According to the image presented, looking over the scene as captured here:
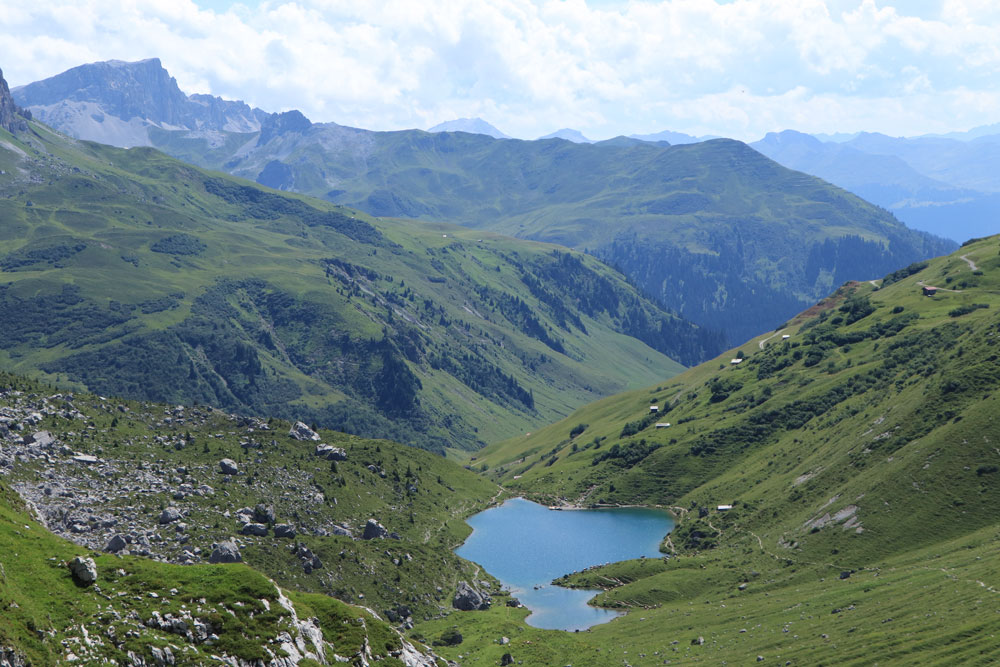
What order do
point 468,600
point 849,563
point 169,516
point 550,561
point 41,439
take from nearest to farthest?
point 169,516 < point 41,439 < point 468,600 < point 849,563 < point 550,561

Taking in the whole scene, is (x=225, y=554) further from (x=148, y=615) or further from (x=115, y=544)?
(x=148, y=615)

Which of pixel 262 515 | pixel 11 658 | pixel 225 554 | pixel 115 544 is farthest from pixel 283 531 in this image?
pixel 11 658

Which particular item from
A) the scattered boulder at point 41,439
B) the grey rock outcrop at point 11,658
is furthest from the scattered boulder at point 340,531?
the grey rock outcrop at point 11,658

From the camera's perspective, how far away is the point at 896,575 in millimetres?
128750

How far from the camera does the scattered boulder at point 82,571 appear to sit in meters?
66.6

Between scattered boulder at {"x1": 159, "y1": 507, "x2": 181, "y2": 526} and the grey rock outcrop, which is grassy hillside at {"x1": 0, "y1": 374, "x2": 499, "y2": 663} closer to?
scattered boulder at {"x1": 159, "y1": 507, "x2": 181, "y2": 526}

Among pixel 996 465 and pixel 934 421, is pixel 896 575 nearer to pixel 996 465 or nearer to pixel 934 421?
pixel 996 465

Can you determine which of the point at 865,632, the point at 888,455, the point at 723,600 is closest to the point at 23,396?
the point at 723,600

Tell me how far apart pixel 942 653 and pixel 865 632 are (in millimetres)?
13671

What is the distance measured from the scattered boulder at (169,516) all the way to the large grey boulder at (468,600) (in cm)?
4399

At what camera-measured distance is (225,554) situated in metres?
121

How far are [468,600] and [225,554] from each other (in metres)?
41.6

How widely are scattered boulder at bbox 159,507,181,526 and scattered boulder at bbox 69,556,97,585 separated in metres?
68.8

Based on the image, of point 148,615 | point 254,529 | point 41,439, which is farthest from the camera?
point 41,439
